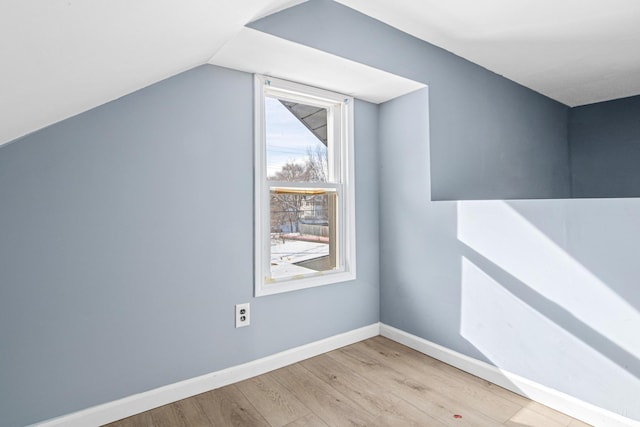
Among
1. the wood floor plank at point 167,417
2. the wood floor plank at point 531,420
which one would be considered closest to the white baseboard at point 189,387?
the wood floor plank at point 167,417

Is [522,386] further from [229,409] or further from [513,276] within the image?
[229,409]

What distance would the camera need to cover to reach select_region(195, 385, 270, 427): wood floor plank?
1729 millimetres

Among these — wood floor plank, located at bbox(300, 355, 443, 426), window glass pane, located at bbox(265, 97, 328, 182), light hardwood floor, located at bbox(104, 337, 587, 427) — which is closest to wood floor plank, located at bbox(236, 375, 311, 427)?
light hardwood floor, located at bbox(104, 337, 587, 427)

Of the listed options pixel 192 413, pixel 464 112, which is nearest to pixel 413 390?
pixel 192 413

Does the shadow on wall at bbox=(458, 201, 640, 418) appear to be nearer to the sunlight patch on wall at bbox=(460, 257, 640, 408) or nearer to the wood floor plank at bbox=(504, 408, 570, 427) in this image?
the sunlight patch on wall at bbox=(460, 257, 640, 408)

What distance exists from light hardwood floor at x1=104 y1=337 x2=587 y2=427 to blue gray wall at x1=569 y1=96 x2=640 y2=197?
9.41 feet

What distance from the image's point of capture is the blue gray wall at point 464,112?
2006 mm

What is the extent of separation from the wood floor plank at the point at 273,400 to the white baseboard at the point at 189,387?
0.07 m

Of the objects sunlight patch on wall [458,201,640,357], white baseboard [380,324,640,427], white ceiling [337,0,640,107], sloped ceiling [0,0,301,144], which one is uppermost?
white ceiling [337,0,640,107]

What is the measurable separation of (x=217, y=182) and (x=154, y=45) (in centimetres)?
101

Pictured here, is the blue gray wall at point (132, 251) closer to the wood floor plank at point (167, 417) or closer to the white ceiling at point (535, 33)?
the wood floor plank at point (167, 417)

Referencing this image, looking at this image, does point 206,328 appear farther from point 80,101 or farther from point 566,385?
point 566,385

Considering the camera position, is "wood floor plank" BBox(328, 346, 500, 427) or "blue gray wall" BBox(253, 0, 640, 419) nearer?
"blue gray wall" BBox(253, 0, 640, 419)

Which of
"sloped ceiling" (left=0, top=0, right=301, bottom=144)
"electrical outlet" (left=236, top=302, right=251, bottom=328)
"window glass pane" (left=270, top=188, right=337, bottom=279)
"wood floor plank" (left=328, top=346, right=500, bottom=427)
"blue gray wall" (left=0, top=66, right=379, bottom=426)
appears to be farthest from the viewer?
"window glass pane" (left=270, top=188, right=337, bottom=279)
